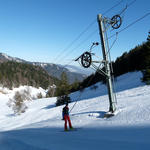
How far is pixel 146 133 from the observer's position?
6.46m

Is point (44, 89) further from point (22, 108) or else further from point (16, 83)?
point (22, 108)

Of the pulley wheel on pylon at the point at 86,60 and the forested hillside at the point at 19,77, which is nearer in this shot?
the pulley wheel on pylon at the point at 86,60

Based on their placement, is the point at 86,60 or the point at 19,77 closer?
the point at 86,60

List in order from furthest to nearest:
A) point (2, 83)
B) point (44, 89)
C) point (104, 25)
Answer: point (44, 89), point (2, 83), point (104, 25)

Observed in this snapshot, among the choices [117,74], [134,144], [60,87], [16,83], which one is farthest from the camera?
[16,83]

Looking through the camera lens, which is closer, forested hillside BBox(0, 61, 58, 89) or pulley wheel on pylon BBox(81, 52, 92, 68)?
pulley wheel on pylon BBox(81, 52, 92, 68)

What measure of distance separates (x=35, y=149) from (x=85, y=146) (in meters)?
1.91

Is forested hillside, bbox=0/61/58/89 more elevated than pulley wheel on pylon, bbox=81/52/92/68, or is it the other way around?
forested hillside, bbox=0/61/58/89

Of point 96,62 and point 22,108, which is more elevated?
point 96,62

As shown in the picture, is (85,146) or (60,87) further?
(60,87)

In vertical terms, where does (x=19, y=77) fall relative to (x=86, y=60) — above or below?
above

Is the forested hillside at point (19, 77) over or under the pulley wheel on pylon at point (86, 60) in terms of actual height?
over

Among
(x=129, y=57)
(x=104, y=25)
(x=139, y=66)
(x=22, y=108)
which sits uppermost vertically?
(x=129, y=57)

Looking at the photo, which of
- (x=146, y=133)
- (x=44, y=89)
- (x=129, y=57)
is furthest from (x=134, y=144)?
(x=44, y=89)
